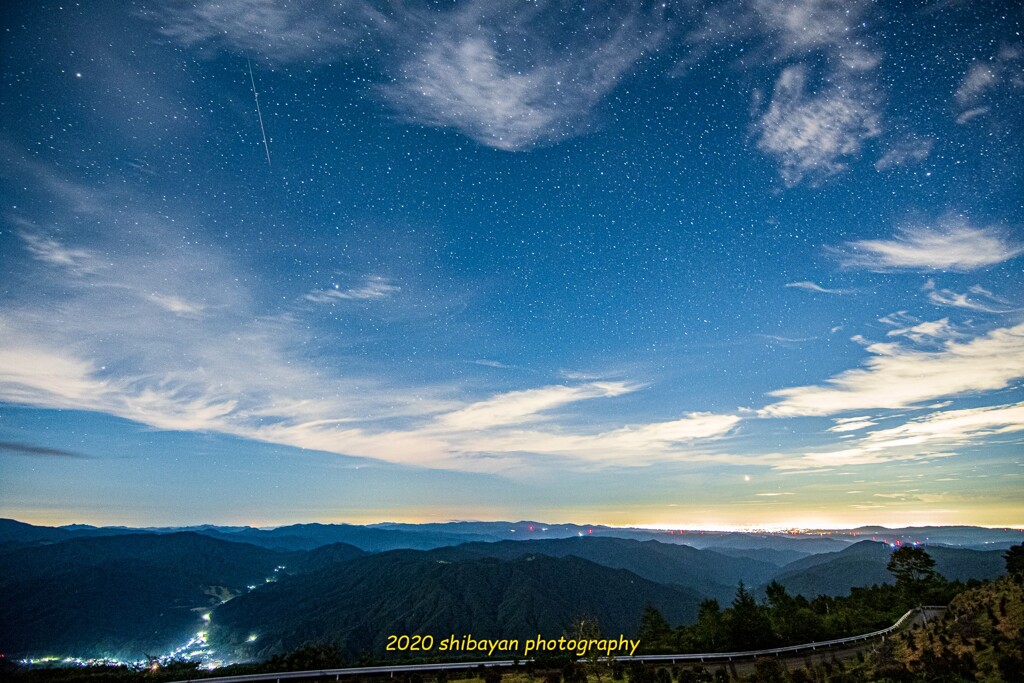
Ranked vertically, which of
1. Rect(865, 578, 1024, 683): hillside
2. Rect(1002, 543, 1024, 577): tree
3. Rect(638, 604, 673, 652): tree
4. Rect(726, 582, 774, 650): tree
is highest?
Rect(865, 578, 1024, 683): hillside

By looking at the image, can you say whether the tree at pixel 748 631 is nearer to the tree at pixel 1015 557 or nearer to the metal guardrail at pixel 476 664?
A: the metal guardrail at pixel 476 664

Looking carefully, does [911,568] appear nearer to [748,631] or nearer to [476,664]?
[748,631]

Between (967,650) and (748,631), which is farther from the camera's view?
(748,631)

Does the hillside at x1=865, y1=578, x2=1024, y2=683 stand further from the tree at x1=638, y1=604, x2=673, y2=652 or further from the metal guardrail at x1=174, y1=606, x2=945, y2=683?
the tree at x1=638, y1=604, x2=673, y2=652

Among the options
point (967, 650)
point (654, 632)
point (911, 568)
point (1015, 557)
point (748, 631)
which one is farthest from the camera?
point (1015, 557)

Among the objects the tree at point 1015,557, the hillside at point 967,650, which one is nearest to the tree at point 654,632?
the hillside at point 967,650

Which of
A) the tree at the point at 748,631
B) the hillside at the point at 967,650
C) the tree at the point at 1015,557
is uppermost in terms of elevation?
the hillside at the point at 967,650

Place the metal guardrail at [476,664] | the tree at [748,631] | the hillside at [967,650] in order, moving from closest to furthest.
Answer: the hillside at [967,650] → the metal guardrail at [476,664] → the tree at [748,631]

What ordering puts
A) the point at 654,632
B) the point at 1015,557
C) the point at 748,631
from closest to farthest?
the point at 748,631
the point at 654,632
the point at 1015,557

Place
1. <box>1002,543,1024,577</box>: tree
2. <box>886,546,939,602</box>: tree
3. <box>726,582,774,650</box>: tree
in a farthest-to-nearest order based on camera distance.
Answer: <box>886,546,939,602</box>: tree → <box>1002,543,1024,577</box>: tree → <box>726,582,774,650</box>: tree

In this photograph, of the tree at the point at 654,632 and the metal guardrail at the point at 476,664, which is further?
the tree at the point at 654,632

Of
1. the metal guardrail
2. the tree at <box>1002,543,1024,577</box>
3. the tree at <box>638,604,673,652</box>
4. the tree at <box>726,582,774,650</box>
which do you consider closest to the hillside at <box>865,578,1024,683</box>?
the metal guardrail

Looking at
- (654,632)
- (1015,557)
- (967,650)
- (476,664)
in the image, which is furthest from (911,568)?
(476,664)

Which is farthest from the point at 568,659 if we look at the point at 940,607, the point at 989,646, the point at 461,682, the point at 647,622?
the point at 940,607
